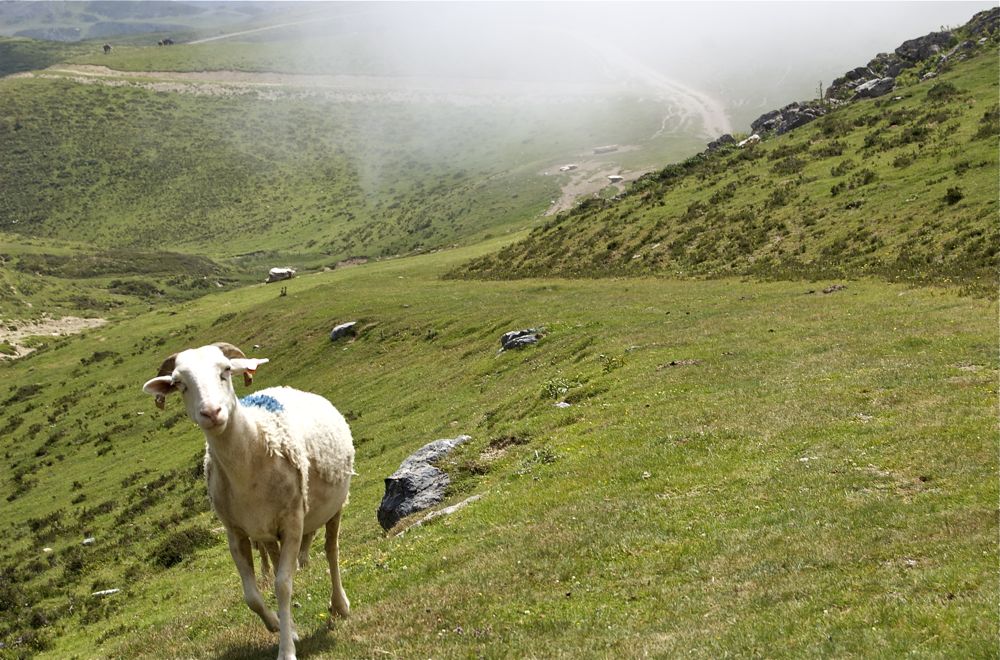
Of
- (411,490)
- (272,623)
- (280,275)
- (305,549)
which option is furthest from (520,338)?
(280,275)

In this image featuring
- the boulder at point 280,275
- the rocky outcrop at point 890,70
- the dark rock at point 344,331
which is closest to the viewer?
the dark rock at point 344,331

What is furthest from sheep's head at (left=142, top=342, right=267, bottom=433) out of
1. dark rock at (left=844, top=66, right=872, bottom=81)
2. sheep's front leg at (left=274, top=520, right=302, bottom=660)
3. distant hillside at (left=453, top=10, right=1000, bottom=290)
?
dark rock at (left=844, top=66, right=872, bottom=81)

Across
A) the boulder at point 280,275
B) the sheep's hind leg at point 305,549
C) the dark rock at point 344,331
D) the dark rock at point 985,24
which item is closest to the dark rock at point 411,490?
the sheep's hind leg at point 305,549

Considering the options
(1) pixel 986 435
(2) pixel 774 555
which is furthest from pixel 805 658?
(1) pixel 986 435

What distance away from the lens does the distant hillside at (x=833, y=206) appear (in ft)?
148

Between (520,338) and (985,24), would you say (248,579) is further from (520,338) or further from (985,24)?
(985,24)

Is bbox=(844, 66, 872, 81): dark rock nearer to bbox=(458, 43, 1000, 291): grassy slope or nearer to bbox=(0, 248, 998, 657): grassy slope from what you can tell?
bbox=(458, 43, 1000, 291): grassy slope

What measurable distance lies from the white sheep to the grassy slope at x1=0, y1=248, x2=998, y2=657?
4.46 feet

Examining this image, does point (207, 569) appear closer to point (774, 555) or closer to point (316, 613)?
point (316, 613)

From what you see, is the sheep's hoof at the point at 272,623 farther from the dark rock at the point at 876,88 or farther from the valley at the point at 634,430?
the dark rock at the point at 876,88

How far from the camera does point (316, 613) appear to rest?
1382cm

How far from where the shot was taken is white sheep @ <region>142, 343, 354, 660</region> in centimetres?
1009

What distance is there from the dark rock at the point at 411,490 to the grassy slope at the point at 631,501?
0.77 m

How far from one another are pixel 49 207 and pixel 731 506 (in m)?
217
